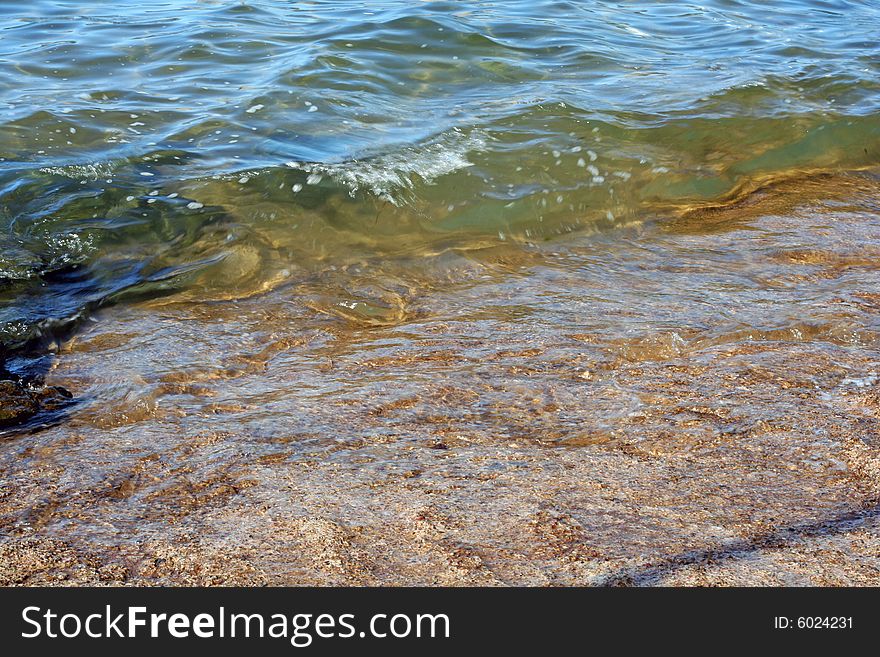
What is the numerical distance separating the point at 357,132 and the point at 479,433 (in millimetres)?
3885

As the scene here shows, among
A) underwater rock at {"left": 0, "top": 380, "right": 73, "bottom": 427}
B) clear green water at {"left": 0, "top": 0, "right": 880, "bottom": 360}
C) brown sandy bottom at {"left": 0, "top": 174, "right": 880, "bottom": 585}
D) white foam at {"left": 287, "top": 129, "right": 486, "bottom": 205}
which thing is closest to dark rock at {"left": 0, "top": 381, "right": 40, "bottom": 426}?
underwater rock at {"left": 0, "top": 380, "right": 73, "bottom": 427}

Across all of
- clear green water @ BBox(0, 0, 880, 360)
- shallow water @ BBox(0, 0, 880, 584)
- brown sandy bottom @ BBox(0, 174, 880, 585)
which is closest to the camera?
brown sandy bottom @ BBox(0, 174, 880, 585)

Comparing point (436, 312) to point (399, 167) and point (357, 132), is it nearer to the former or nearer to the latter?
point (399, 167)

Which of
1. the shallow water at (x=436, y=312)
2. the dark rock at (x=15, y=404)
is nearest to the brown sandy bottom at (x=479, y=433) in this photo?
the shallow water at (x=436, y=312)

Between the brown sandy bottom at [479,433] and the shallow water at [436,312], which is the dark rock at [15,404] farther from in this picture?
the brown sandy bottom at [479,433]

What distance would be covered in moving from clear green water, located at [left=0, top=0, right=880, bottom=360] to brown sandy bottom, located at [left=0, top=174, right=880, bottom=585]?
53 centimetres

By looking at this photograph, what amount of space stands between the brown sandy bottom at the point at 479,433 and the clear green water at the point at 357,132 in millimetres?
531

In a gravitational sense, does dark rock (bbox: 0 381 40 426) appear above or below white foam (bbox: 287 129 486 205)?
below

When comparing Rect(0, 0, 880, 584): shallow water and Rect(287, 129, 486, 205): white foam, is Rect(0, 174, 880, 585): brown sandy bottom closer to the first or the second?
Rect(0, 0, 880, 584): shallow water

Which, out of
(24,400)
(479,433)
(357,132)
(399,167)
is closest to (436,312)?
(479,433)

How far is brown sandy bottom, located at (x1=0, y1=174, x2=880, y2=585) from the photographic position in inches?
90.5

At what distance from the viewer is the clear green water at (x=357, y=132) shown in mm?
4863

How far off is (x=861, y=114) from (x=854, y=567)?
5573mm

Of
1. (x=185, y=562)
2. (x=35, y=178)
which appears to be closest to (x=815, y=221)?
(x=185, y=562)
